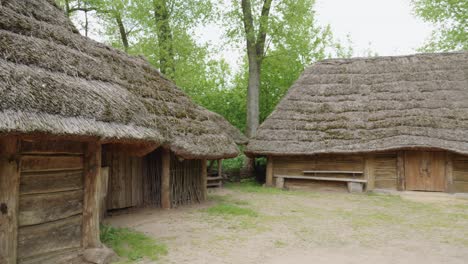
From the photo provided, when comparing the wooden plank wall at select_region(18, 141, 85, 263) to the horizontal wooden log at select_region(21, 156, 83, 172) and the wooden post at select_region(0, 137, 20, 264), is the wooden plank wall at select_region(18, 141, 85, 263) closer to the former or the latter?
the horizontal wooden log at select_region(21, 156, 83, 172)

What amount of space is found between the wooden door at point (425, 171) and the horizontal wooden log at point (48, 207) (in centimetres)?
1188

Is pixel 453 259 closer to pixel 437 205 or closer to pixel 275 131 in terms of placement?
pixel 437 205

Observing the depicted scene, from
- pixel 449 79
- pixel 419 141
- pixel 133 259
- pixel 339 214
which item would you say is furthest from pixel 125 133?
pixel 449 79

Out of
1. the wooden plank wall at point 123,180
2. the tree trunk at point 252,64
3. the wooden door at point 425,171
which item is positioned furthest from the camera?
the tree trunk at point 252,64

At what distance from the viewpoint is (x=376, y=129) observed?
13.8m

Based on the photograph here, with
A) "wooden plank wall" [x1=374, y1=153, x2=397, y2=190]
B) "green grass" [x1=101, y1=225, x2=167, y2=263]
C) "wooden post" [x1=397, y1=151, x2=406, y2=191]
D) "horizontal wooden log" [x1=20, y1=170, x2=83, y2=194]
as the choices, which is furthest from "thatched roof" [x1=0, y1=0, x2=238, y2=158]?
"wooden post" [x1=397, y1=151, x2=406, y2=191]

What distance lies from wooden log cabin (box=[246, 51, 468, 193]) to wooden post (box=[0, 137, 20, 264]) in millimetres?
10454

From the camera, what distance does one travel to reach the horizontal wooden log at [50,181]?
199 inches

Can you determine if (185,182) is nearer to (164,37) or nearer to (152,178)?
(152,178)

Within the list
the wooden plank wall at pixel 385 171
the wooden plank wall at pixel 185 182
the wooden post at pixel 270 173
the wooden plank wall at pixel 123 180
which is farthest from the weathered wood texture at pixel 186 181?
the wooden plank wall at pixel 385 171

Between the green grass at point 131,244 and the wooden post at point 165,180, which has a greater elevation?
the wooden post at point 165,180

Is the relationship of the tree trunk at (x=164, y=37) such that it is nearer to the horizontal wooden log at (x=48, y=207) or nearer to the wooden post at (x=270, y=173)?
the wooden post at (x=270, y=173)

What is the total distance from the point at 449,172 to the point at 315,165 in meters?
4.72

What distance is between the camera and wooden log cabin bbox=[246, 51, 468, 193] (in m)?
13.2
